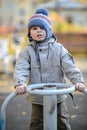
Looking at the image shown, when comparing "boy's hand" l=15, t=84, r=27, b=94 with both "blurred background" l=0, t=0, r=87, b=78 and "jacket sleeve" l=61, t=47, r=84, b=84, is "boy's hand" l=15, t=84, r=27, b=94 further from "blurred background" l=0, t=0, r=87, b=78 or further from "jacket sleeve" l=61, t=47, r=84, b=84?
"blurred background" l=0, t=0, r=87, b=78

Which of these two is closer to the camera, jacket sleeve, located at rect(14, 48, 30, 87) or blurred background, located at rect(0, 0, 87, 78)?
jacket sleeve, located at rect(14, 48, 30, 87)

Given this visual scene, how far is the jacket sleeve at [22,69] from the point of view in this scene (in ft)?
7.61

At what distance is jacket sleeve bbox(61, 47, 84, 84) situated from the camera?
2.36m

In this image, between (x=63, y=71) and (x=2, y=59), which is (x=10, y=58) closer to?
(x=2, y=59)

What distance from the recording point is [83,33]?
43.2ft

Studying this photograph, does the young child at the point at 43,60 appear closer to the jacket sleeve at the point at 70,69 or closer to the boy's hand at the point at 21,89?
the jacket sleeve at the point at 70,69

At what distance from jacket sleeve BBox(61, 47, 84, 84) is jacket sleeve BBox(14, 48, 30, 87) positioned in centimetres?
24

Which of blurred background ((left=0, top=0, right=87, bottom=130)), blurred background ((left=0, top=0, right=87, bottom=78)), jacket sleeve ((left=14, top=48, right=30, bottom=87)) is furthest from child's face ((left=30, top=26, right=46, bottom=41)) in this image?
blurred background ((left=0, top=0, right=87, bottom=78))

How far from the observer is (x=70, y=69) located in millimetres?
2393

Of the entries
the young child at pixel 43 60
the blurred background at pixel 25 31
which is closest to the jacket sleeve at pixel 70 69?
the young child at pixel 43 60

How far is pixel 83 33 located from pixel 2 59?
558 centimetres

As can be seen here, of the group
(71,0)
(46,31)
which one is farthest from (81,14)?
(46,31)

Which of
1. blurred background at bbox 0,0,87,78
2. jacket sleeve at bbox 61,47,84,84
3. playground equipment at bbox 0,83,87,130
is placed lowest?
playground equipment at bbox 0,83,87,130

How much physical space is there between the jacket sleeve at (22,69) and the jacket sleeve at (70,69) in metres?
0.24
